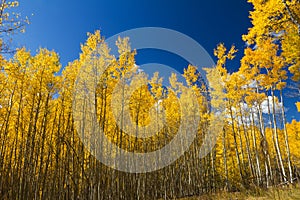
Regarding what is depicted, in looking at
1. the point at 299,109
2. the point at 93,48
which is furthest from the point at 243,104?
the point at 93,48

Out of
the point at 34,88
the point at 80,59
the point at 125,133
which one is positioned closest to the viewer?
the point at 34,88

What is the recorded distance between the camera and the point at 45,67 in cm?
643

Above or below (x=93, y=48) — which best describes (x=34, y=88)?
below

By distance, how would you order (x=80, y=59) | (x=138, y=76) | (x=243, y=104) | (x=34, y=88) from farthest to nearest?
(x=243, y=104) → (x=138, y=76) → (x=80, y=59) → (x=34, y=88)

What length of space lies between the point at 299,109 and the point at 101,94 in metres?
11.1

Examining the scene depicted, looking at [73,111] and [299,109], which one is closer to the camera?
[73,111]

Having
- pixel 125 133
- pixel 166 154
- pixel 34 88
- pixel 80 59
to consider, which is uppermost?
pixel 80 59

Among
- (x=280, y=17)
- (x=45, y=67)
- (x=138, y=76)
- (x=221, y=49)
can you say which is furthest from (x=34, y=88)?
(x=221, y=49)

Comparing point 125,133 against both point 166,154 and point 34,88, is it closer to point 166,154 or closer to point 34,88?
point 166,154

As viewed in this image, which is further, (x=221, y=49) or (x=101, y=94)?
(x=221, y=49)

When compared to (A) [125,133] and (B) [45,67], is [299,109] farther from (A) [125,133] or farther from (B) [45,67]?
(B) [45,67]

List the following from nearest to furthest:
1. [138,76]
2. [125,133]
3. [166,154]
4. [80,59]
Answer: [80,59], [138,76], [125,133], [166,154]

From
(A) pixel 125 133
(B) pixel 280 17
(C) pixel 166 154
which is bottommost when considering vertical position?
(C) pixel 166 154

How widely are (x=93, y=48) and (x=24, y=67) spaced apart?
2.01 metres
